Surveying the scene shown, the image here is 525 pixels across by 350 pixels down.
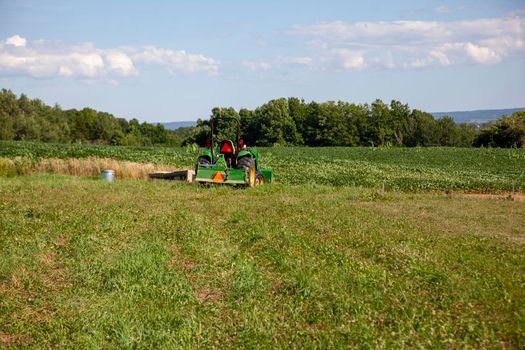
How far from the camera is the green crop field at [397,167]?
90.3 ft

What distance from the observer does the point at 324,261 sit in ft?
31.6

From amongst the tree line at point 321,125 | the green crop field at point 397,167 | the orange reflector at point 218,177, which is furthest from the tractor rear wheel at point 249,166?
the tree line at point 321,125

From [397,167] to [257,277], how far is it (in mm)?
29453

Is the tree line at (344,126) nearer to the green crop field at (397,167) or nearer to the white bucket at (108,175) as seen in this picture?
the green crop field at (397,167)

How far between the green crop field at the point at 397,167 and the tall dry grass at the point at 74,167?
205 cm

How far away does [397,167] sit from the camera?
121ft

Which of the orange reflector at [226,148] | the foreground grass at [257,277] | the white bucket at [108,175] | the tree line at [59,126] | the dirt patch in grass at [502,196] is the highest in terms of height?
the tree line at [59,126]

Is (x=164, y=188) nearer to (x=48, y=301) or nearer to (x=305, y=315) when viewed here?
(x=48, y=301)

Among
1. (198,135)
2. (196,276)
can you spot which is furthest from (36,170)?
(198,135)

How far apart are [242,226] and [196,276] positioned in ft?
12.5

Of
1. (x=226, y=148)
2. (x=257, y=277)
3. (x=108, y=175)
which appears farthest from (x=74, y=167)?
(x=257, y=277)

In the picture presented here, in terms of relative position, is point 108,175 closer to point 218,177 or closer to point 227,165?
point 227,165

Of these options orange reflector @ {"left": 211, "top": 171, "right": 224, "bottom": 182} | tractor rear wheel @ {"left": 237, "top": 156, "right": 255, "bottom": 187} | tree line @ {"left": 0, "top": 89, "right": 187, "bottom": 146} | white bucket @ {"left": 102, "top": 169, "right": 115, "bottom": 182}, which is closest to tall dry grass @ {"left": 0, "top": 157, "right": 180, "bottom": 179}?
white bucket @ {"left": 102, "top": 169, "right": 115, "bottom": 182}

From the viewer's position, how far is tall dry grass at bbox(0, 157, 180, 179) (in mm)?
26516
